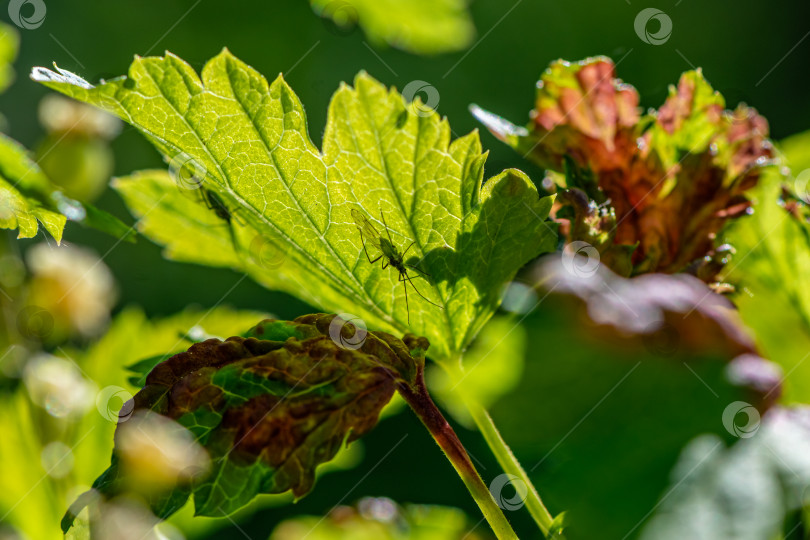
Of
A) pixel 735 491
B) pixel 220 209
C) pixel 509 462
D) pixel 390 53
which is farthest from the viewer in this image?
pixel 390 53

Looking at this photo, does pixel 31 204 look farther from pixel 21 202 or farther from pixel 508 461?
pixel 508 461

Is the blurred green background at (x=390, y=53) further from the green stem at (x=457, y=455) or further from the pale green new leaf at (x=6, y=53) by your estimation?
the green stem at (x=457, y=455)

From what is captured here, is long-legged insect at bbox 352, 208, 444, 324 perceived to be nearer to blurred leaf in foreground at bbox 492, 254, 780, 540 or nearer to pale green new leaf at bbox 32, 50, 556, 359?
pale green new leaf at bbox 32, 50, 556, 359

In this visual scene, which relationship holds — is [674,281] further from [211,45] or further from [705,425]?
[211,45]

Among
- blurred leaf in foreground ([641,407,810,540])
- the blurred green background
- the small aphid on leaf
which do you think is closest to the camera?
blurred leaf in foreground ([641,407,810,540])

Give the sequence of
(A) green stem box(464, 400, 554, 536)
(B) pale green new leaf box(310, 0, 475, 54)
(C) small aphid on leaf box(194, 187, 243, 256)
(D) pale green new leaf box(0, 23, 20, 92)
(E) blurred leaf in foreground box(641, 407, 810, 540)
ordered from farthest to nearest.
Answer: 1. (B) pale green new leaf box(310, 0, 475, 54)
2. (D) pale green new leaf box(0, 23, 20, 92)
3. (C) small aphid on leaf box(194, 187, 243, 256)
4. (A) green stem box(464, 400, 554, 536)
5. (E) blurred leaf in foreground box(641, 407, 810, 540)

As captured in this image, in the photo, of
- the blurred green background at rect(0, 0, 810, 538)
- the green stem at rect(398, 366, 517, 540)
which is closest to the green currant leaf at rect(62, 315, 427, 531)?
the green stem at rect(398, 366, 517, 540)

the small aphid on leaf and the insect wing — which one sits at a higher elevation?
the insect wing

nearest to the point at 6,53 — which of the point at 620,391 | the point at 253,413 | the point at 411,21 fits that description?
the point at 411,21
